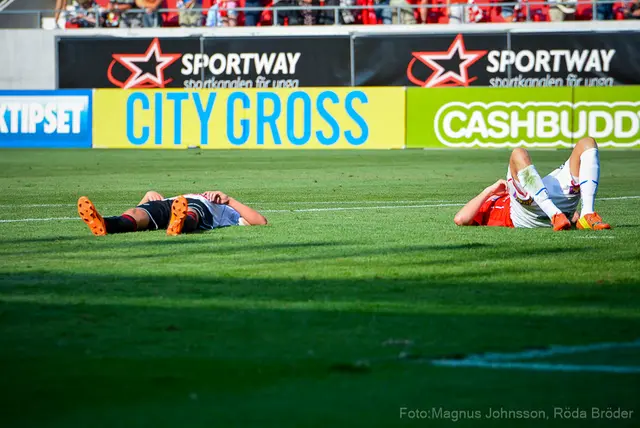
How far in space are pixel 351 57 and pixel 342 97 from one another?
5143mm

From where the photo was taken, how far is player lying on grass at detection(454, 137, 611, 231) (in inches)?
393

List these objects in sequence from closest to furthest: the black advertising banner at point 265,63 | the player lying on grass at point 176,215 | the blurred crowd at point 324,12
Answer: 1. the player lying on grass at point 176,215
2. the blurred crowd at point 324,12
3. the black advertising banner at point 265,63

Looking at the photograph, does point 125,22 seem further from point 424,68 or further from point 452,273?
point 452,273

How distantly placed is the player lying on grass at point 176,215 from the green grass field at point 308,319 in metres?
0.15

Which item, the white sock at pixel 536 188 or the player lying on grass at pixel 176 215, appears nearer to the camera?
the player lying on grass at pixel 176 215

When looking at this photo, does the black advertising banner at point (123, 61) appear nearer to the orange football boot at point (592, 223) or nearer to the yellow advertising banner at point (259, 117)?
the yellow advertising banner at point (259, 117)

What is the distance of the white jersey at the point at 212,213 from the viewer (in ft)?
33.1

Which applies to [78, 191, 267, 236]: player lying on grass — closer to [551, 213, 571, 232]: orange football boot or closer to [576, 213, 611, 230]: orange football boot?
[551, 213, 571, 232]: orange football boot

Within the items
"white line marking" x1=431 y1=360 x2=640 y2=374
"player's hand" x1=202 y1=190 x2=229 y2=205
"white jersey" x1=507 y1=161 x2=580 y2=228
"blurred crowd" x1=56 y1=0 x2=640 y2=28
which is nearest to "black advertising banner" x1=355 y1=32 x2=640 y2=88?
"blurred crowd" x1=56 y1=0 x2=640 y2=28

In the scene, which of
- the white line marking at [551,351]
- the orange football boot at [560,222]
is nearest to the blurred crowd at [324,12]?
the orange football boot at [560,222]

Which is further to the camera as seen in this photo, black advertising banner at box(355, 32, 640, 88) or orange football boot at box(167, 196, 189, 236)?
black advertising banner at box(355, 32, 640, 88)

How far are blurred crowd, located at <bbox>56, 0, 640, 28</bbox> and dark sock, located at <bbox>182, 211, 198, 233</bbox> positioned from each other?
853 inches

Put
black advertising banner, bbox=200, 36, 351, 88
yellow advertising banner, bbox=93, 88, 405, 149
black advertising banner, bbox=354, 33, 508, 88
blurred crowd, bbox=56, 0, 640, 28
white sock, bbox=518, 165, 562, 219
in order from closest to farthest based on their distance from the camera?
white sock, bbox=518, 165, 562, 219 → yellow advertising banner, bbox=93, 88, 405, 149 → black advertising banner, bbox=354, 33, 508, 88 → blurred crowd, bbox=56, 0, 640, 28 → black advertising banner, bbox=200, 36, 351, 88

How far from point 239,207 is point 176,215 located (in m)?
0.99
